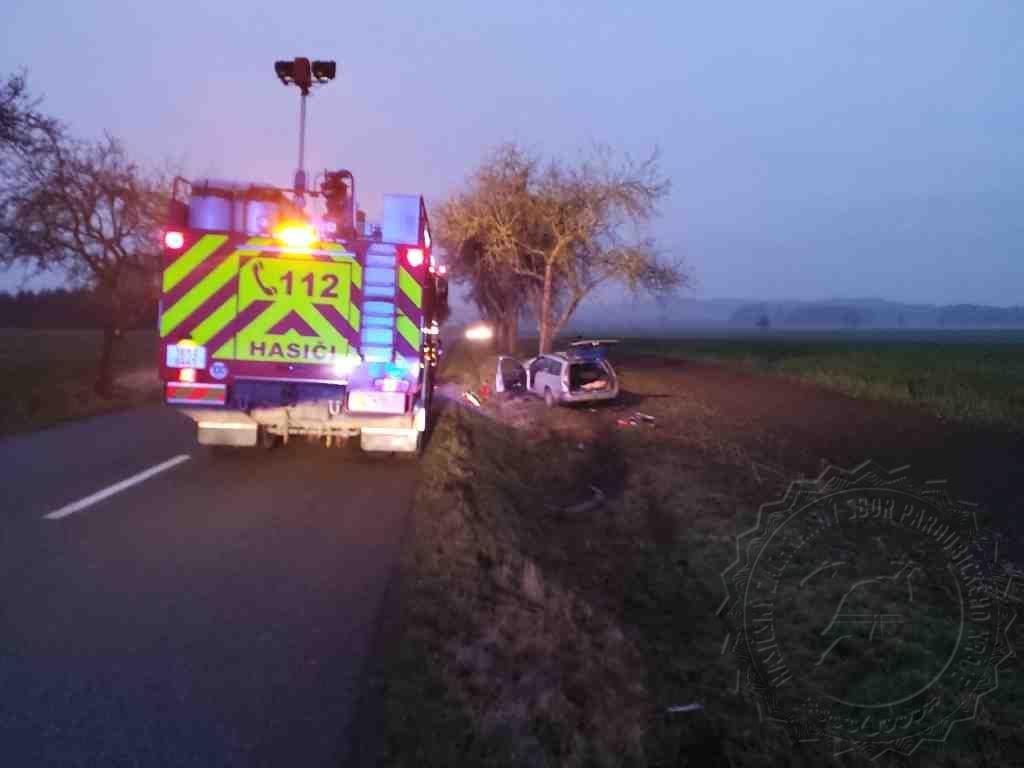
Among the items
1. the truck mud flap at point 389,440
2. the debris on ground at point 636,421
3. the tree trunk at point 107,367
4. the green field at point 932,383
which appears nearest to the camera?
the truck mud flap at point 389,440

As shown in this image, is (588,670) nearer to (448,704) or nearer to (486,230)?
(448,704)

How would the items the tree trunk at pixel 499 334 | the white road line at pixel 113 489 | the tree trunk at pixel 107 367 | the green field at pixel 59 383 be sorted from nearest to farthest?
1. the white road line at pixel 113 489
2. the green field at pixel 59 383
3. the tree trunk at pixel 107 367
4. the tree trunk at pixel 499 334

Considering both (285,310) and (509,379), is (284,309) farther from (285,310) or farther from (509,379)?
(509,379)

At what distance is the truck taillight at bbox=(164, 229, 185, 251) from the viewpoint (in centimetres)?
970

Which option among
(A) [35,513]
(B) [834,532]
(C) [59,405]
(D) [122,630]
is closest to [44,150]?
(C) [59,405]

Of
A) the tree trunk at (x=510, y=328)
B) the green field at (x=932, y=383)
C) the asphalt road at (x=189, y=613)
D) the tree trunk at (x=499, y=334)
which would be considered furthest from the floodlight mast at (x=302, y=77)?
the tree trunk at (x=499, y=334)

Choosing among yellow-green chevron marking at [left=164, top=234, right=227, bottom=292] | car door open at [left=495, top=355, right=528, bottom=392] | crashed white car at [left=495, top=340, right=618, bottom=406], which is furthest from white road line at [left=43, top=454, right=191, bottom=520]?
car door open at [left=495, top=355, right=528, bottom=392]

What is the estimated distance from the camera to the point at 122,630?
522cm

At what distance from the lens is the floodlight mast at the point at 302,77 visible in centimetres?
1079

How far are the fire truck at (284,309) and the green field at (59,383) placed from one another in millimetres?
6412

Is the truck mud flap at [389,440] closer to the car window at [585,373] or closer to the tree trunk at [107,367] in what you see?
the car window at [585,373]

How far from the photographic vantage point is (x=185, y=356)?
9.82 metres

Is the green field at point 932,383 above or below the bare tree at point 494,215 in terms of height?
below

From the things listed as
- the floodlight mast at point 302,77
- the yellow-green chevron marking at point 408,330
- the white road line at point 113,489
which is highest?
the floodlight mast at point 302,77
